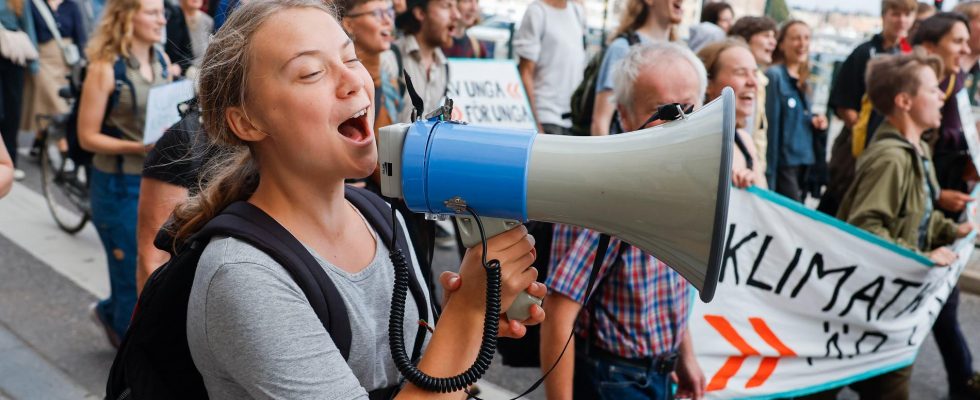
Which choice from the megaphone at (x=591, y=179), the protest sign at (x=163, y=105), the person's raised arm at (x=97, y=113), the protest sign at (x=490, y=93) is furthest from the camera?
the protest sign at (x=490, y=93)

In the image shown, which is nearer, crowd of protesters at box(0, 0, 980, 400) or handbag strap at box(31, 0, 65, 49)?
crowd of protesters at box(0, 0, 980, 400)

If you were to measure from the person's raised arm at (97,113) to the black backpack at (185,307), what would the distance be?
2.64 metres

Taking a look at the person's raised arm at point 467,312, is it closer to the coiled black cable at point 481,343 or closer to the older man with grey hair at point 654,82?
the coiled black cable at point 481,343

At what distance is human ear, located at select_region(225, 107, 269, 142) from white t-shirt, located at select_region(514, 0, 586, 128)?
4.45 m

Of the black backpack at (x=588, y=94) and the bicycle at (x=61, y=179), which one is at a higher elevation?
the black backpack at (x=588, y=94)

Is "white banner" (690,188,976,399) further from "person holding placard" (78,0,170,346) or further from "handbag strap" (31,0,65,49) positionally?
"handbag strap" (31,0,65,49)

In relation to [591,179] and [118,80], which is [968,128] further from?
[118,80]

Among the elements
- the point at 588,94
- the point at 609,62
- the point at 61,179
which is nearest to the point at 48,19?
the point at 61,179

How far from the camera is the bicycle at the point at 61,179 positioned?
6070 millimetres

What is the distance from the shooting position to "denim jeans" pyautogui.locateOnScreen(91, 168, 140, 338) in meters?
3.86

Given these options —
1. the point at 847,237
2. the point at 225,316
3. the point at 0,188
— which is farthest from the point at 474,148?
the point at 847,237

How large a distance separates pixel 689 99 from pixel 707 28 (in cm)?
461

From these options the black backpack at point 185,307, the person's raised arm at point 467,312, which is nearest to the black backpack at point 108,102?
the black backpack at point 185,307

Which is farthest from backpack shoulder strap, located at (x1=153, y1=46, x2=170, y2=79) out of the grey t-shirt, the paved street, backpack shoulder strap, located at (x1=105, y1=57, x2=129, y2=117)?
the grey t-shirt
